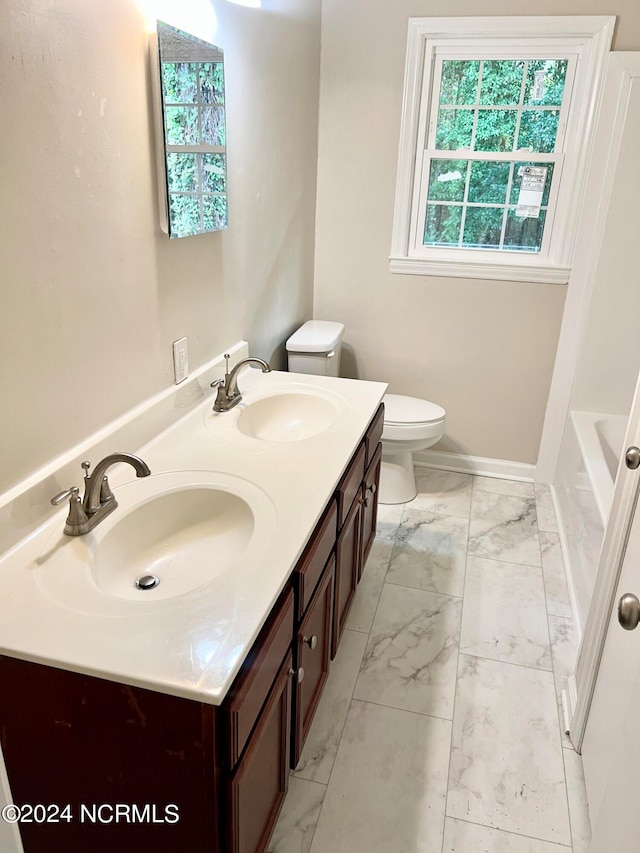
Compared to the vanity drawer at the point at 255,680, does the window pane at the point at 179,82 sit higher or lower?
higher

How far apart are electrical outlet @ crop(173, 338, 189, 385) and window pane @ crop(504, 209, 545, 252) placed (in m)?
1.90

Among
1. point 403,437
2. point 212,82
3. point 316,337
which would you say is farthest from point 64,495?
point 403,437

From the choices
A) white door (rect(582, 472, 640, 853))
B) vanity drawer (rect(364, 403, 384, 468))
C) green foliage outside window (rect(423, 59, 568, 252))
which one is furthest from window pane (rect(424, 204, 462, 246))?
white door (rect(582, 472, 640, 853))

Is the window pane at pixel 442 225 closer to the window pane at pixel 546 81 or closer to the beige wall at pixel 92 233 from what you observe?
the window pane at pixel 546 81

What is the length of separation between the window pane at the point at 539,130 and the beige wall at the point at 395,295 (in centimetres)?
42

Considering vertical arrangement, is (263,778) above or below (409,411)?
below

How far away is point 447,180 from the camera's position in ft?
10.00

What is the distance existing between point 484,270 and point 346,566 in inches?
69.8

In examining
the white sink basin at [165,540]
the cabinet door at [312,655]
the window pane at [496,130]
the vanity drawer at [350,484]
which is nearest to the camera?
the white sink basin at [165,540]

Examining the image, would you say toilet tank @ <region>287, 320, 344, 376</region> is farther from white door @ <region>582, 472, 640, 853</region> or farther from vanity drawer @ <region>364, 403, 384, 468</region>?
white door @ <region>582, 472, 640, 853</region>

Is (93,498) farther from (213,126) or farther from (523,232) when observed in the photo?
(523,232)

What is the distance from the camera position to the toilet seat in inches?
114

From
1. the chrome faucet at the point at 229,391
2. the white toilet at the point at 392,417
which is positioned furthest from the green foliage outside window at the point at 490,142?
the chrome faucet at the point at 229,391

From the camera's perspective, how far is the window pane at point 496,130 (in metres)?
2.88
